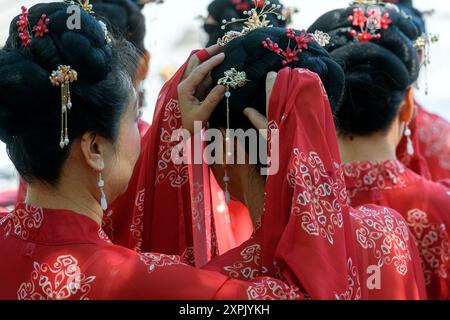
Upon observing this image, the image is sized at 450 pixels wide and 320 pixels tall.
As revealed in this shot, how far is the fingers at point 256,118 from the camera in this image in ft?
7.03

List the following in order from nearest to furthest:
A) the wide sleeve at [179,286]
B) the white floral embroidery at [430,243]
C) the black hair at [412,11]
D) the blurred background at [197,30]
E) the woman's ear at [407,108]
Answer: the wide sleeve at [179,286]
the white floral embroidery at [430,243]
the woman's ear at [407,108]
the black hair at [412,11]
the blurred background at [197,30]

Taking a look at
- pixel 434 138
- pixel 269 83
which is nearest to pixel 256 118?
pixel 269 83

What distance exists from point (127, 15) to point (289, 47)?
195 centimetres

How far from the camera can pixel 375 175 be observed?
296 centimetres

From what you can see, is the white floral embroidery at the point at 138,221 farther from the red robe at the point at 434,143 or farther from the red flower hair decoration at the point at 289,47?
the red robe at the point at 434,143

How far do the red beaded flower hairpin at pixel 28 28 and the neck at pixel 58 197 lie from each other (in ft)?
1.10

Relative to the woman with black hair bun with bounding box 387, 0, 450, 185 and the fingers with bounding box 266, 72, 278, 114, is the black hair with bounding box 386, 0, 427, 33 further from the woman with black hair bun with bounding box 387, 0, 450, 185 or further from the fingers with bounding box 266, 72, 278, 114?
the fingers with bounding box 266, 72, 278, 114

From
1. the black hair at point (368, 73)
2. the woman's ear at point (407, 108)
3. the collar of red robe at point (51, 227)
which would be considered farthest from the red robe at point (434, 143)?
the collar of red robe at point (51, 227)

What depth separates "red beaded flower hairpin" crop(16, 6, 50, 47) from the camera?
2.06 metres

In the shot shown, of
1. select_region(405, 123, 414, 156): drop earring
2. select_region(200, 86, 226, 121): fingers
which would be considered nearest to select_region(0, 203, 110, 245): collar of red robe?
select_region(200, 86, 226, 121): fingers

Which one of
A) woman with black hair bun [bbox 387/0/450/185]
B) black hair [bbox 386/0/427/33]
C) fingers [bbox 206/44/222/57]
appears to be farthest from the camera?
woman with black hair bun [bbox 387/0/450/185]

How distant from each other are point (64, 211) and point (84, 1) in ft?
1.87

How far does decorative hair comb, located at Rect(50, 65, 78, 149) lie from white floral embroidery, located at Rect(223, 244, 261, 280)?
0.49 m

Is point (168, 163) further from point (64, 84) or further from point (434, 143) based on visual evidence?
point (434, 143)
